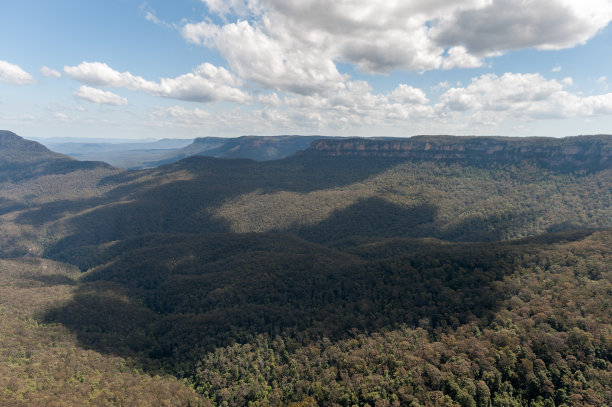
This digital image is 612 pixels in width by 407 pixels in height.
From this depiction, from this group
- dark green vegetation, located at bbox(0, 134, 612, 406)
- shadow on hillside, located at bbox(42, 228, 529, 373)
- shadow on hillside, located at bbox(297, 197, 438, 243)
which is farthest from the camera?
shadow on hillside, located at bbox(297, 197, 438, 243)

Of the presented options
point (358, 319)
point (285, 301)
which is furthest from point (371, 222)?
point (358, 319)

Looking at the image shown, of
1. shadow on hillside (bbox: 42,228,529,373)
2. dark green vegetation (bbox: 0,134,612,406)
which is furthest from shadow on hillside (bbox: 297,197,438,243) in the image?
shadow on hillside (bbox: 42,228,529,373)

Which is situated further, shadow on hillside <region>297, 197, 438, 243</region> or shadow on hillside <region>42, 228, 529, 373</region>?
shadow on hillside <region>297, 197, 438, 243</region>

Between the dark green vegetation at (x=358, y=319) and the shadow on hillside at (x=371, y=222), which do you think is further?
the shadow on hillside at (x=371, y=222)

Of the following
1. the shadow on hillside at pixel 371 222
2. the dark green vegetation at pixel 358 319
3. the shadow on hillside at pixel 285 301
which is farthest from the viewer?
the shadow on hillside at pixel 371 222

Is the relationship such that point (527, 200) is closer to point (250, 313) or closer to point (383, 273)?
point (383, 273)

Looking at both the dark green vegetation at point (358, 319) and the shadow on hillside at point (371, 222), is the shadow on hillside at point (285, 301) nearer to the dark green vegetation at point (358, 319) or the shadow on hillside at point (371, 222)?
the dark green vegetation at point (358, 319)

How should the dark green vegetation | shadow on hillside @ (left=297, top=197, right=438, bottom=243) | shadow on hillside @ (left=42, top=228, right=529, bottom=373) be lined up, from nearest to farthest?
the dark green vegetation → shadow on hillside @ (left=42, top=228, right=529, bottom=373) → shadow on hillside @ (left=297, top=197, right=438, bottom=243)

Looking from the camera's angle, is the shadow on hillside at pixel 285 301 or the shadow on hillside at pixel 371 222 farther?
the shadow on hillside at pixel 371 222

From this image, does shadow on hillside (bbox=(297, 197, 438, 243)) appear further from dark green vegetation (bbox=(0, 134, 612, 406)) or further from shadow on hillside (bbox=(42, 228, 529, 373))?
shadow on hillside (bbox=(42, 228, 529, 373))

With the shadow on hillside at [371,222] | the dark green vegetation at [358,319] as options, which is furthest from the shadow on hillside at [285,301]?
the shadow on hillside at [371,222]

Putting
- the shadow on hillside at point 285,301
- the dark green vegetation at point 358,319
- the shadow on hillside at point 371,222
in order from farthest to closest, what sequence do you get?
1. the shadow on hillside at point 371,222
2. the shadow on hillside at point 285,301
3. the dark green vegetation at point 358,319

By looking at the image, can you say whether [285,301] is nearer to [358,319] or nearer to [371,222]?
[358,319]

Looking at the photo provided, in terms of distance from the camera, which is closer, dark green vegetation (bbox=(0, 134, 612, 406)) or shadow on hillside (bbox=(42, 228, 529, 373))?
dark green vegetation (bbox=(0, 134, 612, 406))
